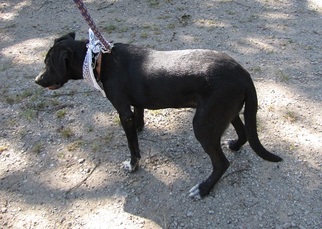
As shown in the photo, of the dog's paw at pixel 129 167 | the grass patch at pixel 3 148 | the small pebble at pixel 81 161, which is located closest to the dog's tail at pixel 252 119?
the dog's paw at pixel 129 167

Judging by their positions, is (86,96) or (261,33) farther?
(261,33)

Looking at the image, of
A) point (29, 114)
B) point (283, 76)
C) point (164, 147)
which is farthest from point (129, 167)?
point (283, 76)

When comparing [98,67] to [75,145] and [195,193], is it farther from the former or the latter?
[195,193]

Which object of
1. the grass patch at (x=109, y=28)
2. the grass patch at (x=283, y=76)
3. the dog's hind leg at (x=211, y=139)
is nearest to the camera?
the dog's hind leg at (x=211, y=139)

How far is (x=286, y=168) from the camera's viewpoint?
3.60 metres

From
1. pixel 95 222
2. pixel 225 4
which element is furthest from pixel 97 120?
pixel 225 4

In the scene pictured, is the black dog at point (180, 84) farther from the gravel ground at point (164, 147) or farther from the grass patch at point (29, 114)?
the grass patch at point (29, 114)

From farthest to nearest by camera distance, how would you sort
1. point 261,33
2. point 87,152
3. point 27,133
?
point 261,33
point 27,133
point 87,152

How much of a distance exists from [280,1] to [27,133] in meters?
5.04

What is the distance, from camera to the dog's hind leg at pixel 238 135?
3632 millimetres

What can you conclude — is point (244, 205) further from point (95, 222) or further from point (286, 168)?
point (95, 222)

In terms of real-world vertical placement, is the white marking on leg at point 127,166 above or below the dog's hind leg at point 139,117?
below

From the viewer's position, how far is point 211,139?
313 cm

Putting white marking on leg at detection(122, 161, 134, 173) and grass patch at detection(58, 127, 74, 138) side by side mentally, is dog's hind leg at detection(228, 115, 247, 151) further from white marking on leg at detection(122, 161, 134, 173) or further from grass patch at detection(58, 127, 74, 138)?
grass patch at detection(58, 127, 74, 138)
